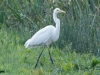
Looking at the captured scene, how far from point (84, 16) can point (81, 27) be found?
9.9 inches

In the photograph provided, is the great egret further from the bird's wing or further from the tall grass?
the tall grass

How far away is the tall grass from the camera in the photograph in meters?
9.23

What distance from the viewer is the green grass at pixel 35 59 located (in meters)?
7.33

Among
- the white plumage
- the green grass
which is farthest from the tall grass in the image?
the white plumage

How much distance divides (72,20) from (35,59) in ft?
4.60

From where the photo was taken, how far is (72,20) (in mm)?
9523

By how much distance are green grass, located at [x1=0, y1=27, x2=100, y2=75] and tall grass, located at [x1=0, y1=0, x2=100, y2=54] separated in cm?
27

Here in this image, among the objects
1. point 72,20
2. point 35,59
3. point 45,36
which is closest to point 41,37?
point 45,36

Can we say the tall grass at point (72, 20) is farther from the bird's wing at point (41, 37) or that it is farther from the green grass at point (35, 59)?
the bird's wing at point (41, 37)

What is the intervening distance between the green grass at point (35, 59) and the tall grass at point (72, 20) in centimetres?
27

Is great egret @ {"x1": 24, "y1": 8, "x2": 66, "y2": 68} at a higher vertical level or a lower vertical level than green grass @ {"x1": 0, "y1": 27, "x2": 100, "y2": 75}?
higher

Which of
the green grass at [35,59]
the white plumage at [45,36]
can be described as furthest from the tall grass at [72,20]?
the white plumage at [45,36]

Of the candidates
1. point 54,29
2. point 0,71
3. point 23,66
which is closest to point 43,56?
point 54,29

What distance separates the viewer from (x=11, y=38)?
10.3 metres
